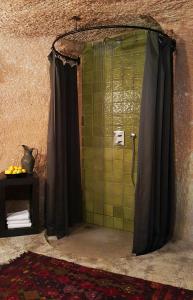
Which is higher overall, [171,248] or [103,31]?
[103,31]

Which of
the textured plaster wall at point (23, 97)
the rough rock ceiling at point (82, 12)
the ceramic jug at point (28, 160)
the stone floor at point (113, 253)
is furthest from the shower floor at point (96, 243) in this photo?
the rough rock ceiling at point (82, 12)

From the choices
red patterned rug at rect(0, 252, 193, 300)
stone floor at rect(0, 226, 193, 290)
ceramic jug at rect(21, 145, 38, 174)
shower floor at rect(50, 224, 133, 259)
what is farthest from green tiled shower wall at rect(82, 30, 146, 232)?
red patterned rug at rect(0, 252, 193, 300)

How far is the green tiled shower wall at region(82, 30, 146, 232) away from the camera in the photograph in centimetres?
329

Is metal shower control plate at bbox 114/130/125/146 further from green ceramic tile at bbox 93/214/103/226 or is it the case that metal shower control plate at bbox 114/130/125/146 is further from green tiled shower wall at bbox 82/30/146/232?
green ceramic tile at bbox 93/214/103/226

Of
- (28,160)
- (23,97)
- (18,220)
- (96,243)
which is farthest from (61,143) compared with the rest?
(96,243)

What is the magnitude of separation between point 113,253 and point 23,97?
207 centimetres

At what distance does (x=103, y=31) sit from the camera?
10.6ft

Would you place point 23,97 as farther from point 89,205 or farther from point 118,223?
point 118,223

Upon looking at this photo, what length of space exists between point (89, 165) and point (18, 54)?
1.58 m

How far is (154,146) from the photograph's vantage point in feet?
8.82

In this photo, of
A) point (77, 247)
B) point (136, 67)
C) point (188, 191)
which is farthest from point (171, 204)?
point (136, 67)

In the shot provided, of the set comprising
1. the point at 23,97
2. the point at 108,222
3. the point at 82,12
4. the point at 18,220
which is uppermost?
the point at 82,12

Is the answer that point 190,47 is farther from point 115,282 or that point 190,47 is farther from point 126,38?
point 115,282

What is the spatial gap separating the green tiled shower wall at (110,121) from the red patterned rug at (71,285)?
1.13 m
